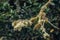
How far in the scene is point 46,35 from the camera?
2.73 meters

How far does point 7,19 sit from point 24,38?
34 centimetres

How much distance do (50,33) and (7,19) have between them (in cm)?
59

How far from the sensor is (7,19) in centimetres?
297

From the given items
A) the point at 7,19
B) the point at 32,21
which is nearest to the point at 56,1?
the point at 32,21

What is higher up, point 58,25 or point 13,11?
point 13,11

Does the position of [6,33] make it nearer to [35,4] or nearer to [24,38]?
[24,38]

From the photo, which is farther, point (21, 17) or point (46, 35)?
point (21, 17)

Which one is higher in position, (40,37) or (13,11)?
(13,11)

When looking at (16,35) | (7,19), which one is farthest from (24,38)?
(7,19)

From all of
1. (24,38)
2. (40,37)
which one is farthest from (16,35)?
(40,37)

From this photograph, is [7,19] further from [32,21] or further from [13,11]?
[32,21]

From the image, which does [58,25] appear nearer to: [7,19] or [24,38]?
[24,38]

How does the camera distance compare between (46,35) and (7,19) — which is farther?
(7,19)

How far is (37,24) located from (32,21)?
0.11 meters
